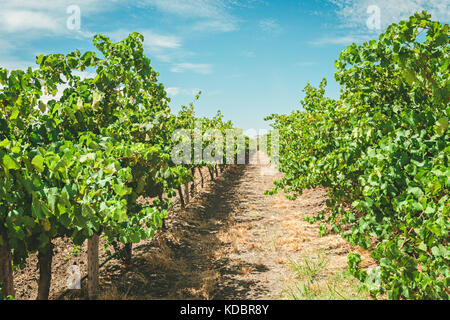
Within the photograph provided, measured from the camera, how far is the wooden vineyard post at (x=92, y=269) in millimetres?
6195

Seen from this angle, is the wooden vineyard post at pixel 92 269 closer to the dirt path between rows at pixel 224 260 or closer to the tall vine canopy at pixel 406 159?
the dirt path between rows at pixel 224 260

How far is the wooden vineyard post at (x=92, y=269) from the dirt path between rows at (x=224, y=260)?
0.22 m

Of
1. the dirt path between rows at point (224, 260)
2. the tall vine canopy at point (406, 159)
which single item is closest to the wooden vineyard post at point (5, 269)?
the dirt path between rows at point (224, 260)

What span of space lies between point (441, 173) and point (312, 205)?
11.1 metres

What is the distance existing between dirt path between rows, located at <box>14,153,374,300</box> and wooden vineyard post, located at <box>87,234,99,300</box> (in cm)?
22

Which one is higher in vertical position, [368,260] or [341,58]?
[341,58]

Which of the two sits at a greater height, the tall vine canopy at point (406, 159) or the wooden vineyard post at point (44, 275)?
the tall vine canopy at point (406, 159)

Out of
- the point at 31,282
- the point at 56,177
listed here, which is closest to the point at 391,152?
the point at 56,177

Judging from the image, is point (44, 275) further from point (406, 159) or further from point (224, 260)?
point (406, 159)

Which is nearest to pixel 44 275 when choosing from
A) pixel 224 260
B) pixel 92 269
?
pixel 92 269

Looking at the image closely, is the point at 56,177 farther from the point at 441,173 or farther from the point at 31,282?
the point at 31,282

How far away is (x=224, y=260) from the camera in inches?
332

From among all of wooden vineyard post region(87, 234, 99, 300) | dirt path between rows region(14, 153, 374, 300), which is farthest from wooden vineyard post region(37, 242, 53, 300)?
dirt path between rows region(14, 153, 374, 300)
